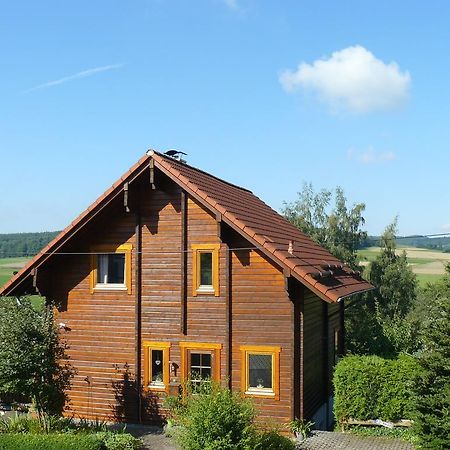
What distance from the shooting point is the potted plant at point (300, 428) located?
1504cm

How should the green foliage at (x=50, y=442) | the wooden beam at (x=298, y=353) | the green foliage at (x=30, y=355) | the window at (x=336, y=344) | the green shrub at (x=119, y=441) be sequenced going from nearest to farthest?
1. the green foliage at (x=50, y=442)
2. the green shrub at (x=119, y=441)
3. the green foliage at (x=30, y=355)
4. the wooden beam at (x=298, y=353)
5. the window at (x=336, y=344)

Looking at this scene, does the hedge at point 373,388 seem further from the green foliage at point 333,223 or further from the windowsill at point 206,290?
the green foliage at point 333,223

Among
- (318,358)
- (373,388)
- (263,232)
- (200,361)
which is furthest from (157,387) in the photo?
(373,388)

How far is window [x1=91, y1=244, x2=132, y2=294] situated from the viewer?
17562mm

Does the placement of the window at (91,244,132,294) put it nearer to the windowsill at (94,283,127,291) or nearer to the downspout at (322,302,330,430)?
the windowsill at (94,283,127,291)

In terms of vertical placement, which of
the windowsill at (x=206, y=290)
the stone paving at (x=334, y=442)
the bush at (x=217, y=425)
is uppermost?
the windowsill at (x=206, y=290)

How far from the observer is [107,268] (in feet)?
58.1

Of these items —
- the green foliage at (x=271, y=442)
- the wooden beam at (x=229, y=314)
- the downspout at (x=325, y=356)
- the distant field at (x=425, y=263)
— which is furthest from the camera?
the distant field at (x=425, y=263)

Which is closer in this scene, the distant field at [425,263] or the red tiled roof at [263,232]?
the red tiled roof at [263,232]

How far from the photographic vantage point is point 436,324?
1279cm

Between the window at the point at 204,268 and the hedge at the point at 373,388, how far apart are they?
4.28 m

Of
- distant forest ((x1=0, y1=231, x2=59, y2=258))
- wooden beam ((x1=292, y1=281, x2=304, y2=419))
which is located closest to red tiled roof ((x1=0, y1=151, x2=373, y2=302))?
wooden beam ((x1=292, y1=281, x2=304, y2=419))

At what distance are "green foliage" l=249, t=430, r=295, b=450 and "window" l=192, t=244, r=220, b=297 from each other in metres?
4.61

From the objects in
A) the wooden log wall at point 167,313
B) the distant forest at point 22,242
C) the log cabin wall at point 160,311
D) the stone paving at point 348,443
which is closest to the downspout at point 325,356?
the wooden log wall at point 167,313
